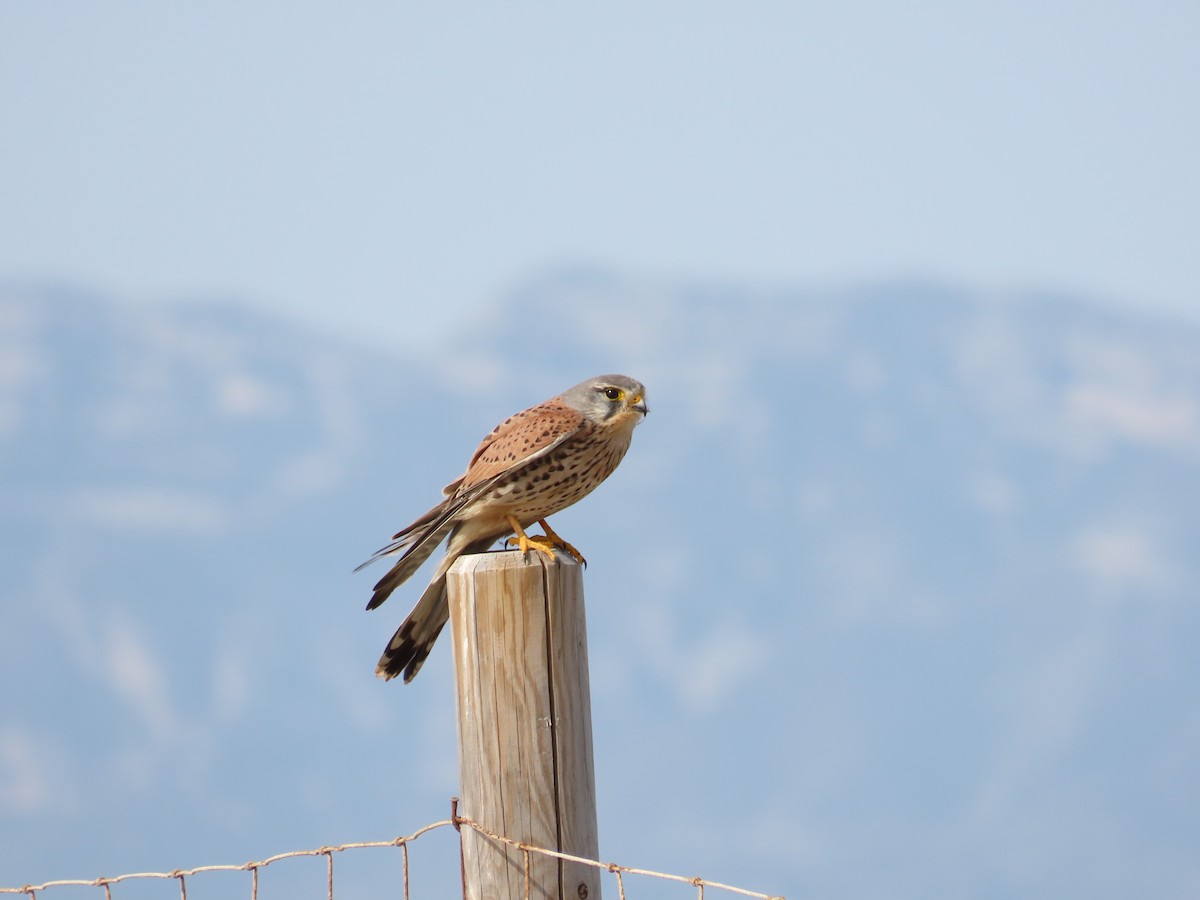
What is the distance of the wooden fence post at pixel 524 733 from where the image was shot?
8.71 feet

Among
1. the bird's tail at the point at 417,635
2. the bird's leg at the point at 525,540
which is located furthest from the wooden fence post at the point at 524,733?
the bird's leg at the point at 525,540

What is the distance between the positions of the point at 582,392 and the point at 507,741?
5.55 ft

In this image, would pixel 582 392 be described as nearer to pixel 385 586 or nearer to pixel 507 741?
pixel 385 586

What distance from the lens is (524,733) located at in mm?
2646

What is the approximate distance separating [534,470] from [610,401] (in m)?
0.35

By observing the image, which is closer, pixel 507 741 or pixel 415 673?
pixel 507 741

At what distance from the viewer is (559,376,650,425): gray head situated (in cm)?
409

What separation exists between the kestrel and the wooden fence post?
101cm

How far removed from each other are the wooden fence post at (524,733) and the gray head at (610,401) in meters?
1.40

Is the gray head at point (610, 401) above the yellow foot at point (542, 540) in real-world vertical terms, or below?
above

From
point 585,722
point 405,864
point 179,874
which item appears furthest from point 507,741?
point 179,874

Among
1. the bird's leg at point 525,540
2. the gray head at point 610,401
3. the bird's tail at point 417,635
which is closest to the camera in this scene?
the bird's tail at point 417,635

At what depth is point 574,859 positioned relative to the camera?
261 centimetres

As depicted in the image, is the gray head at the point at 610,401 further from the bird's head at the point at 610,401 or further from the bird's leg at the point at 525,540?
the bird's leg at the point at 525,540
